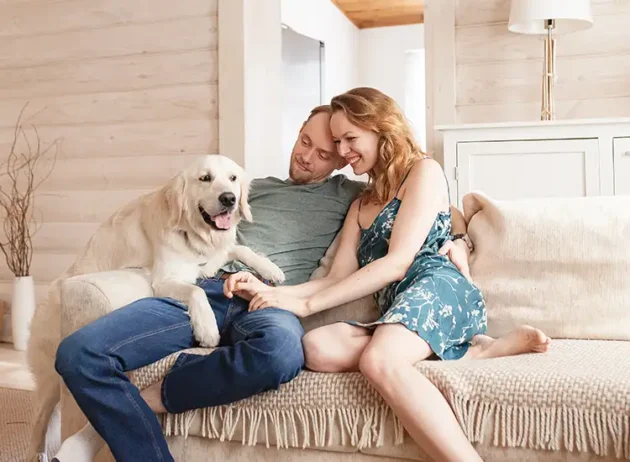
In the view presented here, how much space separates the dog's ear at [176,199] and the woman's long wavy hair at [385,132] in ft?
1.53

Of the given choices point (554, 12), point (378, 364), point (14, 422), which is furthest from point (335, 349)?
point (554, 12)

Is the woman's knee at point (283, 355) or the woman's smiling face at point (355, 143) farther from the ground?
the woman's smiling face at point (355, 143)

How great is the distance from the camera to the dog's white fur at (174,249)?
1.94 metres

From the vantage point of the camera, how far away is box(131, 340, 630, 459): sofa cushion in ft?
4.54

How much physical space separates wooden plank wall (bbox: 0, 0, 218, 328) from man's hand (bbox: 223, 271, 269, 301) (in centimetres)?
209

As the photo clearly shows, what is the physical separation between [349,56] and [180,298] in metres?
5.33

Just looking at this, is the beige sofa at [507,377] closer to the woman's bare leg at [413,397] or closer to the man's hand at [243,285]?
the woman's bare leg at [413,397]

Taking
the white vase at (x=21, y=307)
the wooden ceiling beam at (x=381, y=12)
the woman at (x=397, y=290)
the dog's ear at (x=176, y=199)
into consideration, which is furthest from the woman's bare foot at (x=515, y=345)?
the wooden ceiling beam at (x=381, y=12)

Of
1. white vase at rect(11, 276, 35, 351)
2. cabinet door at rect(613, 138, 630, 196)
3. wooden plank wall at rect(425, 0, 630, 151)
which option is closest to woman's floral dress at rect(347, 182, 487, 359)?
cabinet door at rect(613, 138, 630, 196)

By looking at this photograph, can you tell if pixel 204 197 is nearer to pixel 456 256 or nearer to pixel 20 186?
pixel 456 256

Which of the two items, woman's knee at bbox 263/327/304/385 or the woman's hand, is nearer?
woman's knee at bbox 263/327/304/385

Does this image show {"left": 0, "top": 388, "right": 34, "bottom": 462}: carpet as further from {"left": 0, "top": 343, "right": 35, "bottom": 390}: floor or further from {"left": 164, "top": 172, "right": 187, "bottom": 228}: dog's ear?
{"left": 164, "top": 172, "right": 187, "bottom": 228}: dog's ear

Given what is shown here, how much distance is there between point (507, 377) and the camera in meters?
1.46

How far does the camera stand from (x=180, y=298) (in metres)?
1.83
